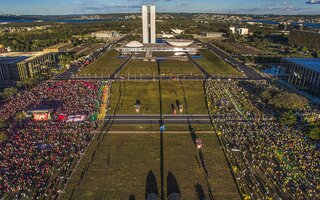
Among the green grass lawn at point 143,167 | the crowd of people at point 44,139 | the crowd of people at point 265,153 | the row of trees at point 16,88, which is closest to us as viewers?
the green grass lawn at point 143,167

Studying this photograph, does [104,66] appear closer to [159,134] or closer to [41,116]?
[41,116]

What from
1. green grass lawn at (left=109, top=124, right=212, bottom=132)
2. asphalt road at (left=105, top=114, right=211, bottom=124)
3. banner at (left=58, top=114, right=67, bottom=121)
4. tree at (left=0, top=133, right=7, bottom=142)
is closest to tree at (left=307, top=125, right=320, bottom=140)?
green grass lawn at (left=109, top=124, right=212, bottom=132)

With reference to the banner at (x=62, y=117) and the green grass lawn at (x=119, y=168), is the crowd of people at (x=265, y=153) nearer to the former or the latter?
the green grass lawn at (x=119, y=168)

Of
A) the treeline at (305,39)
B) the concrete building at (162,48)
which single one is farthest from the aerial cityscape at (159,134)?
the treeline at (305,39)

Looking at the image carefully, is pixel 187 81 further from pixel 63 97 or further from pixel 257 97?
pixel 63 97

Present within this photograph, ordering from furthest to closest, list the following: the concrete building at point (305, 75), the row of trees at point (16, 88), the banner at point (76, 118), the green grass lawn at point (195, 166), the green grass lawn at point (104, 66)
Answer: the green grass lawn at point (104, 66) → the concrete building at point (305, 75) → the row of trees at point (16, 88) → the banner at point (76, 118) → the green grass lawn at point (195, 166)

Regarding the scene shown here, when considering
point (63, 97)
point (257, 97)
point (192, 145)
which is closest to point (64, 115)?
point (63, 97)

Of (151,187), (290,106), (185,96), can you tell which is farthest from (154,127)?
(290,106)
